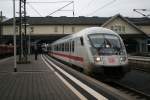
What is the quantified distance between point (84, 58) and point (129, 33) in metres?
62.4

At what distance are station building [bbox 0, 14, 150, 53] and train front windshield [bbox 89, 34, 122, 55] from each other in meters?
57.7

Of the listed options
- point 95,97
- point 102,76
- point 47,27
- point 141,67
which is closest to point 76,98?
point 95,97

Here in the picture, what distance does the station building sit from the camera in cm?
8025

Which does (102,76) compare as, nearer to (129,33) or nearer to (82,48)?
(82,48)

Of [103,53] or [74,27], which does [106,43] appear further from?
[74,27]

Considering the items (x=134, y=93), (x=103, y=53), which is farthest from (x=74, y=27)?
(x=134, y=93)

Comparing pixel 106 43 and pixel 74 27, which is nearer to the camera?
pixel 106 43

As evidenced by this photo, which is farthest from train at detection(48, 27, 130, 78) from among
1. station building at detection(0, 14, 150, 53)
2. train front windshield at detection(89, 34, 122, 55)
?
station building at detection(0, 14, 150, 53)

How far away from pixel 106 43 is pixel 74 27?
227 ft

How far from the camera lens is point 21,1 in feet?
112

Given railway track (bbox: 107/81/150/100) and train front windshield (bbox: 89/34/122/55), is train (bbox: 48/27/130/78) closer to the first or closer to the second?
train front windshield (bbox: 89/34/122/55)

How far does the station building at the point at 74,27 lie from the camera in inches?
3159

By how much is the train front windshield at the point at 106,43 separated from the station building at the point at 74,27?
2273 inches

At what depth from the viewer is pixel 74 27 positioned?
3465 inches
